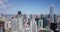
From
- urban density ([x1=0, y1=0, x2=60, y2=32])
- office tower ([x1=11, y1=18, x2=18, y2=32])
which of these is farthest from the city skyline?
office tower ([x1=11, y1=18, x2=18, y2=32])

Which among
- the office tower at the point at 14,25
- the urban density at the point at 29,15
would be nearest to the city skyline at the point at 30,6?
the urban density at the point at 29,15

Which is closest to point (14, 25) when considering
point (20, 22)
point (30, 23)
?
point (20, 22)

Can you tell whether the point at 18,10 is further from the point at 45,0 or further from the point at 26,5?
the point at 45,0

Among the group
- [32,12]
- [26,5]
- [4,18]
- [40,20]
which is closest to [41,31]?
[40,20]

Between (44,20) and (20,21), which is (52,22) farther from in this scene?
(20,21)

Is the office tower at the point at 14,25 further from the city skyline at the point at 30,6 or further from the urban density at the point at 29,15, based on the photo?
the city skyline at the point at 30,6

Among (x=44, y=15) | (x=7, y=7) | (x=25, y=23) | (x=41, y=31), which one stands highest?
(x=7, y=7)
